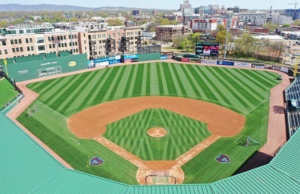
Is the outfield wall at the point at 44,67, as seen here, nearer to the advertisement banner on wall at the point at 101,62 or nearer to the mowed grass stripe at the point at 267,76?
the advertisement banner on wall at the point at 101,62

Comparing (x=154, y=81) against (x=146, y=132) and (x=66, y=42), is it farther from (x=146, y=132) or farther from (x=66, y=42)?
(x=66, y=42)

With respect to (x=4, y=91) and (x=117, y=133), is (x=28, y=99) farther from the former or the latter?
(x=117, y=133)

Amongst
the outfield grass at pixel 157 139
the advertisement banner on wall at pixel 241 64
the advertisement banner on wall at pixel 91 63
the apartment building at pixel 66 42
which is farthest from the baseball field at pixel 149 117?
the apartment building at pixel 66 42

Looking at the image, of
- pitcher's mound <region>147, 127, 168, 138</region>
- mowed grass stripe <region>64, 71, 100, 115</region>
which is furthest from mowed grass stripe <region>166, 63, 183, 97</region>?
mowed grass stripe <region>64, 71, 100, 115</region>

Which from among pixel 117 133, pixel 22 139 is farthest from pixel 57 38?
pixel 22 139

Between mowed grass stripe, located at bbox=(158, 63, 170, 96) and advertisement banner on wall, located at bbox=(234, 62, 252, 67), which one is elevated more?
advertisement banner on wall, located at bbox=(234, 62, 252, 67)

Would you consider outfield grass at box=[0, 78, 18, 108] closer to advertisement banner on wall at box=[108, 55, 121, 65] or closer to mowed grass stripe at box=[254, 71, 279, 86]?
advertisement banner on wall at box=[108, 55, 121, 65]
